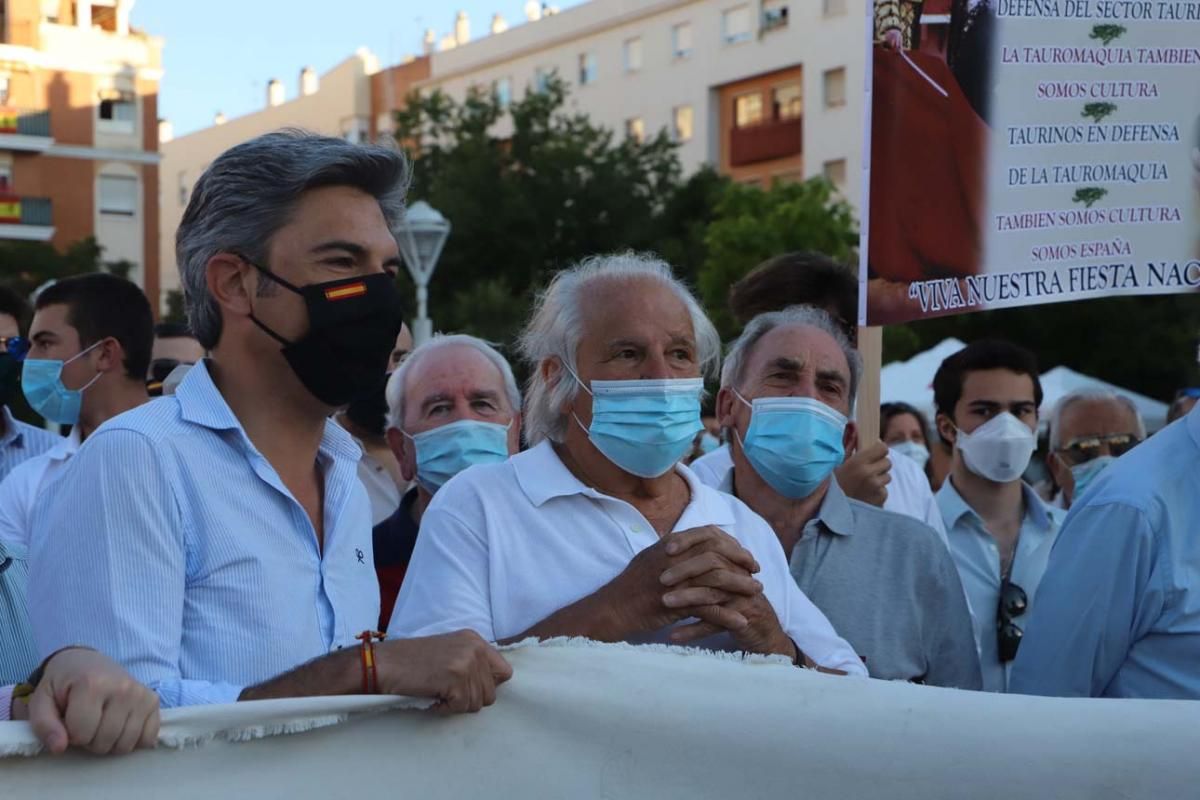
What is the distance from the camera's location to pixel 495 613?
3.25m

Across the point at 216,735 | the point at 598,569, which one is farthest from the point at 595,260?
the point at 216,735

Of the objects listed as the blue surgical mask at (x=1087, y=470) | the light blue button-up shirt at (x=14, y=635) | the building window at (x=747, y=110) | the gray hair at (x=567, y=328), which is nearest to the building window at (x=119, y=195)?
the building window at (x=747, y=110)

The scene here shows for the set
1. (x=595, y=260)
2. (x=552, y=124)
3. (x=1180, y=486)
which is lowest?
(x=1180, y=486)

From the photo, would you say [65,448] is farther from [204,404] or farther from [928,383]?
[928,383]

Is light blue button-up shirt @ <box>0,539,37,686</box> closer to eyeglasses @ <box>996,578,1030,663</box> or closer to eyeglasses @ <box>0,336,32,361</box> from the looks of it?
eyeglasses @ <box>996,578,1030,663</box>

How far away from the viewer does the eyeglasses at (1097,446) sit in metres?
6.73

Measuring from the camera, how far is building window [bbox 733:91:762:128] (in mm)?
55156

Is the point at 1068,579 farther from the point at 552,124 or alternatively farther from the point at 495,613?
the point at 552,124

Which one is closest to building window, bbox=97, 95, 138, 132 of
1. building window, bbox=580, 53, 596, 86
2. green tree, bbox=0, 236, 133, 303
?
building window, bbox=580, 53, 596, 86

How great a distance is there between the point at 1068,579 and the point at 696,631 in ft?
2.88

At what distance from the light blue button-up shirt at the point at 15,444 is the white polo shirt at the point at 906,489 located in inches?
107

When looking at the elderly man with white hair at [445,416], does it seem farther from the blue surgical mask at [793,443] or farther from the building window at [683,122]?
the building window at [683,122]

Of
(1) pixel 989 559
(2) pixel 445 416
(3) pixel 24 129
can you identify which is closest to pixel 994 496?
(1) pixel 989 559

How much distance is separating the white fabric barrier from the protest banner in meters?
2.56
